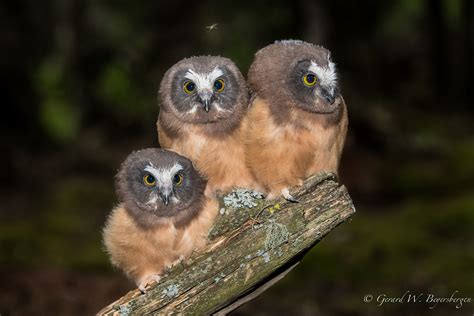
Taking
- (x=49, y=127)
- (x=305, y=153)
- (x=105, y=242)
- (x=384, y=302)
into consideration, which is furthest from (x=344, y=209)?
(x=49, y=127)

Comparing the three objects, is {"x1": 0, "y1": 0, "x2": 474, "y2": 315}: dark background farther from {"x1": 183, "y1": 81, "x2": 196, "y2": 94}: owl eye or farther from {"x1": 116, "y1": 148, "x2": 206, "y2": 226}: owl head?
{"x1": 183, "y1": 81, "x2": 196, "y2": 94}: owl eye

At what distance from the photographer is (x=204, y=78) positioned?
17.7 ft

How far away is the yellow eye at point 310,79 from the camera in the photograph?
5.21 metres

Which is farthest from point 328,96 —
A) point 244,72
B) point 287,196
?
point 244,72

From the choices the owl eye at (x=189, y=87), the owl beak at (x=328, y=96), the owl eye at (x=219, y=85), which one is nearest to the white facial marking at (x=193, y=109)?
the owl eye at (x=189, y=87)

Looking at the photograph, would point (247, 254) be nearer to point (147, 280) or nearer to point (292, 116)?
point (147, 280)

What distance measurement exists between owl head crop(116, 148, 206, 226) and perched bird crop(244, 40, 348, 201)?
516mm

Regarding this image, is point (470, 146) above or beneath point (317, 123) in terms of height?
above

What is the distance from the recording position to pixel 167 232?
5.36 m

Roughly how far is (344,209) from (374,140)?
38.5 feet

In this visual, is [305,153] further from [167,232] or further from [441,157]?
[441,157]

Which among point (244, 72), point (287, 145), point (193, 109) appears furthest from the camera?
point (244, 72)

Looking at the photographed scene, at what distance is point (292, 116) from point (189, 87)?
888 mm

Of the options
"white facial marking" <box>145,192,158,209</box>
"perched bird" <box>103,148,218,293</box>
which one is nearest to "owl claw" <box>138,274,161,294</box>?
"perched bird" <box>103,148,218,293</box>
